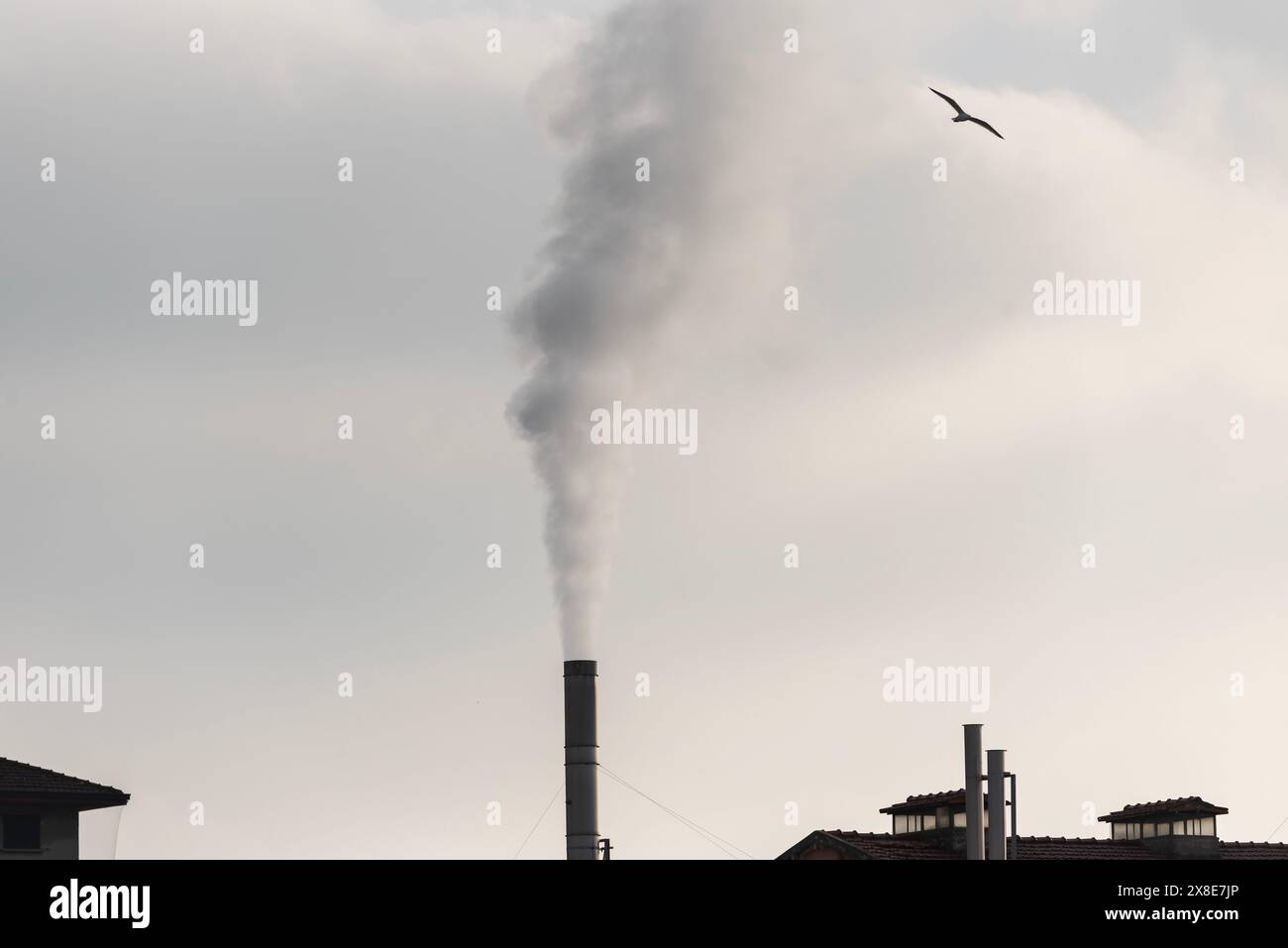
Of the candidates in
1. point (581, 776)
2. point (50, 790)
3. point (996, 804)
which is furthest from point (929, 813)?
point (50, 790)

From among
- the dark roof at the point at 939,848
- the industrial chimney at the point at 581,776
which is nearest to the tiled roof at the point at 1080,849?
the dark roof at the point at 939,848

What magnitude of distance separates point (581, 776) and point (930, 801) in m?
14.2

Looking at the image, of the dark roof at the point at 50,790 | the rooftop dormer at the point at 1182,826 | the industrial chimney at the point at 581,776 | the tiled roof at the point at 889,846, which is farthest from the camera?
the rooftop dormer at the point at 1182,826

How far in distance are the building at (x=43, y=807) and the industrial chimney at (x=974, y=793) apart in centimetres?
1962

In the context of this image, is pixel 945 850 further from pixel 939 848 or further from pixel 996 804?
pixel 996 804

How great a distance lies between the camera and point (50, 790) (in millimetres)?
42406

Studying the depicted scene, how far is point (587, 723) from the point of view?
132 feet

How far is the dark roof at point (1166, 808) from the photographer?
52.3 meters

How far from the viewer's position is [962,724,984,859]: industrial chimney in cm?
4269

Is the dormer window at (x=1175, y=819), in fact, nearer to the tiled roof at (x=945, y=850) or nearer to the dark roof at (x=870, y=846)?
the tiled roof at (x=945, y=850)

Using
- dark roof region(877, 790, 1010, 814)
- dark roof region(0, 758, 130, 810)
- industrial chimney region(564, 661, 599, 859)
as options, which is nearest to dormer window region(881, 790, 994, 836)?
dark roof region(877, 790, 1010, 814)
